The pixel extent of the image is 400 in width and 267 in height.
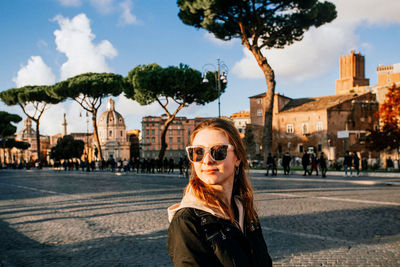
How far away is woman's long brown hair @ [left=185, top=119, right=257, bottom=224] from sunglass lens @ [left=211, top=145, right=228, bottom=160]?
3.0 inches

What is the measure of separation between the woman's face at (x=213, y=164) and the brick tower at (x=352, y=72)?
111 metres

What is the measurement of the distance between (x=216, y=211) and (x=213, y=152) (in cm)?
28

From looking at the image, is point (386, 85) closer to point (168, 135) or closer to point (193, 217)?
point (193, 217)

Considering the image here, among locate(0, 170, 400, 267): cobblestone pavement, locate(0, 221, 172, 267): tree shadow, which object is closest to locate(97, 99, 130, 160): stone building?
locate(0, 170, 400, 267): cobblestone pavement

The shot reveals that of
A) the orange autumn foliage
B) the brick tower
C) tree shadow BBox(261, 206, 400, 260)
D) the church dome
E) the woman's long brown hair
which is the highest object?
the brick tower

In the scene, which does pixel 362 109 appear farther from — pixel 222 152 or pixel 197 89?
pixel 222 152

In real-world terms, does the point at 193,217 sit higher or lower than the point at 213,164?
lower

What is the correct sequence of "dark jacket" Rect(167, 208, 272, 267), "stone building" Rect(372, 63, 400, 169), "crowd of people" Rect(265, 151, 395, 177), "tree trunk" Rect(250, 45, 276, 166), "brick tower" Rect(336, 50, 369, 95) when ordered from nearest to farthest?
"dark jacket" Rect(167, 208, 272, 267), "crowd of people" Rect(265, 151, 395, 177), "tree trunk" Rect(250, 45, 276, 166), "stone building" Rect(372, 63, 400, 169), "brick tower" Rect(336, 50, 369, 95)

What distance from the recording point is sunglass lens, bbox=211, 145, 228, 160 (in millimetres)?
1719

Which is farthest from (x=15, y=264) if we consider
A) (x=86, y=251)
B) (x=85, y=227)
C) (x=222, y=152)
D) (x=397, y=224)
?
(x=397, y=224)

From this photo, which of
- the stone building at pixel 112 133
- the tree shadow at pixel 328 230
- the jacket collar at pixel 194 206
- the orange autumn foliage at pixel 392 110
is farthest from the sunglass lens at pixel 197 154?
the stone building at pixel 112 133

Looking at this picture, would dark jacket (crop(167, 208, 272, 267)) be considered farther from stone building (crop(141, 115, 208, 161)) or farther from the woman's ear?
stone building (crop(141, 115, 208, 161))

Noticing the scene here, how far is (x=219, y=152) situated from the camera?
5.66 ft

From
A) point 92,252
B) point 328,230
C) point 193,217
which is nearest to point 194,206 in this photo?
point 193,217
